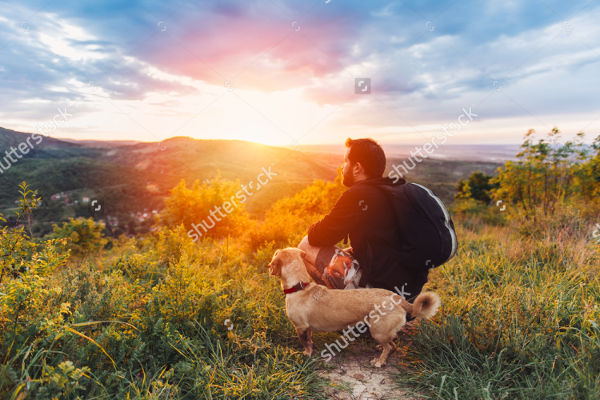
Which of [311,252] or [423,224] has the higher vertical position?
[423,224]

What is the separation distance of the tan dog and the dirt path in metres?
0.13

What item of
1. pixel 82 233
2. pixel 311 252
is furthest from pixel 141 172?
pixel 311 252

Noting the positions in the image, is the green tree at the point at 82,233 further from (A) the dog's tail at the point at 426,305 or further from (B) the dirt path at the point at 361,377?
(A) the dog's tail at the point at 426,305

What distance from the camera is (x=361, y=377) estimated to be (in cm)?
290

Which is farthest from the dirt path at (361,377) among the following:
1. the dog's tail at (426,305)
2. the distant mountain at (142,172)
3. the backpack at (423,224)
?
the distant mountain at (142,172)

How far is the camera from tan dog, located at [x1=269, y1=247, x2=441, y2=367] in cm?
288

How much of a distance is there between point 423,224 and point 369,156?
90 centimetres

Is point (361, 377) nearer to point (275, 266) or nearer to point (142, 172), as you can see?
point (275, 266)

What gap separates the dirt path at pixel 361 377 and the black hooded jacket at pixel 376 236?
2.48 ft

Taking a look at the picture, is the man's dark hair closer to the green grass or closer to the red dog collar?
the red dog collar

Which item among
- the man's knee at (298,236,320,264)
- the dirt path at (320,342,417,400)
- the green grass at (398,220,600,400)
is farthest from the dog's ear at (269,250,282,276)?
the green grass at (398,220,600,400)

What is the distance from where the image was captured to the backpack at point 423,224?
9.88ft

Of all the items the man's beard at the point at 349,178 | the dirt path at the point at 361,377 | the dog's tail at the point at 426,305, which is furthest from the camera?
the man's beard at the point at 349,178

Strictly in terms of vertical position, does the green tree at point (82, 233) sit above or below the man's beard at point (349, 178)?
below
